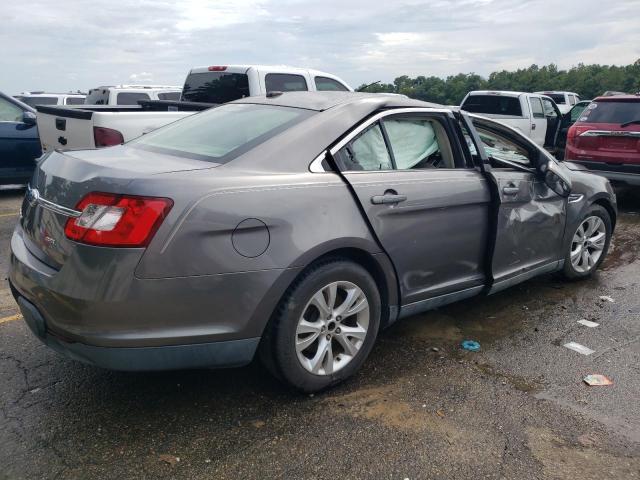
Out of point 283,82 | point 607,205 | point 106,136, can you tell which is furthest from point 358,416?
point 283,82

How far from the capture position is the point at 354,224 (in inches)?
120

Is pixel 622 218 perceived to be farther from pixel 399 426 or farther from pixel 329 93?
pixel 399 426

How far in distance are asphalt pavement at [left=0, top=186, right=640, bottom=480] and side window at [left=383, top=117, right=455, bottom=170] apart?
119 cm

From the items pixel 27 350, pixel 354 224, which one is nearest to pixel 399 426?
pixel 354 224

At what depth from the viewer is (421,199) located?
3.42 meters

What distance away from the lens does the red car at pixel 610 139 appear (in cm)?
807

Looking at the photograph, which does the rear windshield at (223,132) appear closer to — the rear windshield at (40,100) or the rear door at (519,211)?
the rear door at (519,211)

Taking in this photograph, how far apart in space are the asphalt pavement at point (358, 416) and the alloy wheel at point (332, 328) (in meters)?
0.20

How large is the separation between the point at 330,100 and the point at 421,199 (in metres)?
0.81

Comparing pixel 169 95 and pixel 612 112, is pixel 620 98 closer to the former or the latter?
pixel 612 112

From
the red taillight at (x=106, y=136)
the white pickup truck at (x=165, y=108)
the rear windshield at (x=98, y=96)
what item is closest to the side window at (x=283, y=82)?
the white pickup truck at (x=165, y=108)

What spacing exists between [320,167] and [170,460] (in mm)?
1590

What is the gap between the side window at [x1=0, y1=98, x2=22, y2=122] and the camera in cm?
852

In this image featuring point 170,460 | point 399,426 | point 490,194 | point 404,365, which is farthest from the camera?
point 490,194
